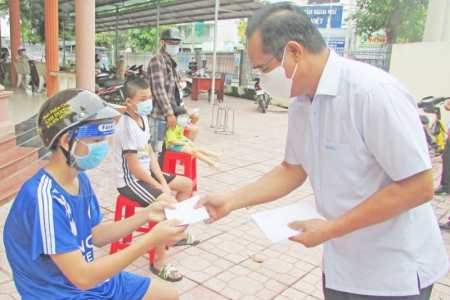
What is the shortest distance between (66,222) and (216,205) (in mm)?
691

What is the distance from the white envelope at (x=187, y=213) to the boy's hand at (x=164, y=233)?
0.05 m

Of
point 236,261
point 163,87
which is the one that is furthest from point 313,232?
point 163,87

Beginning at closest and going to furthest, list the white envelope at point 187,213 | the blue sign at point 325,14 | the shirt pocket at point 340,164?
the shirt pocket at point 340,164 → the white envelope at point 187,213 → the blue sign at point 325,14

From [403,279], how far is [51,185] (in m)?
1.38

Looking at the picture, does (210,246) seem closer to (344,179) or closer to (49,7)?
(344,179)

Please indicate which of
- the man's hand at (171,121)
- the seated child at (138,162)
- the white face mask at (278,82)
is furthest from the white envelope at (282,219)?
the man's hand at (171,121)

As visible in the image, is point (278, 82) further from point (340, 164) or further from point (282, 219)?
point (282, 219)

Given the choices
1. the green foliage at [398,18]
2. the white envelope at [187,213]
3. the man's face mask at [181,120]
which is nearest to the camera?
the white envelope at [187,213]

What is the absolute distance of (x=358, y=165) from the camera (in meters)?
1.45

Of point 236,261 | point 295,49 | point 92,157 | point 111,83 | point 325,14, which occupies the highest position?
point 325,14

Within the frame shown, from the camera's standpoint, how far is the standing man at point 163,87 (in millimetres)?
4781

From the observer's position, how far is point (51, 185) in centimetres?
164

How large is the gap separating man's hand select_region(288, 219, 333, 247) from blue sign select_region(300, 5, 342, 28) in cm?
2897

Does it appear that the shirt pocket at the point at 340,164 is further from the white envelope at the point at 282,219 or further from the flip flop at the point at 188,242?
the flip flop at the point at 188,242
